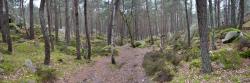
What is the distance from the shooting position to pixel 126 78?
1577 cm

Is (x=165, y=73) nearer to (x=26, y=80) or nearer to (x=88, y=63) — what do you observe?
(x=26, y=80)

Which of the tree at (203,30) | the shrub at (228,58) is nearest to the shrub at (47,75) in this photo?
the tree at (203,30)

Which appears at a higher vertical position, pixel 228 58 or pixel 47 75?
pixel 228 58

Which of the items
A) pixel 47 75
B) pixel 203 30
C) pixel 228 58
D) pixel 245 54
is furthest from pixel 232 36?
pixel 47 75

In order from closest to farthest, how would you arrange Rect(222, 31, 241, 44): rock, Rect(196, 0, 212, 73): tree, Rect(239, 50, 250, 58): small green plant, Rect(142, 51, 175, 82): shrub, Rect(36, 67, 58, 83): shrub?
Rect(196, 0, 212, 73): tree, Rect(142, 51, 175, 82): shrub, Rect(36, 67, 58, 83): shrub, Rect(239, 50, 250, 58): small green plant, Rect(222, 31, 241, 44): rock

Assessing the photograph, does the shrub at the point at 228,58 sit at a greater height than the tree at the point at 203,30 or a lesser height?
lesser

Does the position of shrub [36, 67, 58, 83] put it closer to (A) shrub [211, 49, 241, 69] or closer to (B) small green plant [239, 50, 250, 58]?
(A) shrub [211, 49, 241, 69]

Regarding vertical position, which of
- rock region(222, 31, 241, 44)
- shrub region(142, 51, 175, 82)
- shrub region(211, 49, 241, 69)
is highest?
rock region(222, 31, 241, 44)

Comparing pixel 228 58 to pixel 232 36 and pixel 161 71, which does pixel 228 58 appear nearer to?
pixel 161 71

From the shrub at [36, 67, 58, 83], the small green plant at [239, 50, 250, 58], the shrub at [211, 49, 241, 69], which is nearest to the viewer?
the shrub at [36, 67, 58, 83]

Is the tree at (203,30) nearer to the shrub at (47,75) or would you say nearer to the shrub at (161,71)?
the shrub at (161,71)

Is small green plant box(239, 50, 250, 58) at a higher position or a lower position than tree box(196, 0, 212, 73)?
lower

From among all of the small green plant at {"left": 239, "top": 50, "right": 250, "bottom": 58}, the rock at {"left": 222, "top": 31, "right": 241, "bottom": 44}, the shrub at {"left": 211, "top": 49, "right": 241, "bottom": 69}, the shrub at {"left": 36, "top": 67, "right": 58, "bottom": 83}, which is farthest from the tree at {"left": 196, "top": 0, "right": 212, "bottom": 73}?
the rock at {"left": 222, "top": 31, "right": 241, "bottom": 44}

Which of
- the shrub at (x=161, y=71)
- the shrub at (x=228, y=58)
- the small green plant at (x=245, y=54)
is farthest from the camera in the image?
the small green plant at (x=245, y=54)
